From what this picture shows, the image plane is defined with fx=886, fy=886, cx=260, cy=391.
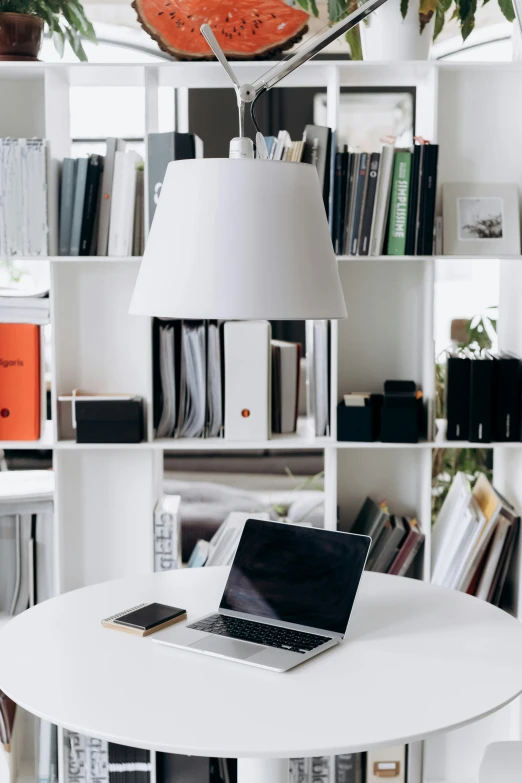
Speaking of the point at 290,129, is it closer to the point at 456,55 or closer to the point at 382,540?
the point at 456,55

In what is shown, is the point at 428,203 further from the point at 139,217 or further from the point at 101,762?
the point at 101,762

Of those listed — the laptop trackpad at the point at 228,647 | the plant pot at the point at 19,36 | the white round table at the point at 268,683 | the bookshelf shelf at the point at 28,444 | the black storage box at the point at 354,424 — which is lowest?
the white round table at the point at 268,683

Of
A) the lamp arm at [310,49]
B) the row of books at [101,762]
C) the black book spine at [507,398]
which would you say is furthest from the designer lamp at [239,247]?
the row of books at [101,762]

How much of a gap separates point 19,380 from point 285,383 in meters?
0.71

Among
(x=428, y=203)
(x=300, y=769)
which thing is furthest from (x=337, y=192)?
(x=300, y=769)

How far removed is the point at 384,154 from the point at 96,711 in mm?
1549

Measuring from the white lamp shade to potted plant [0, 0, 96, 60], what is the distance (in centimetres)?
129

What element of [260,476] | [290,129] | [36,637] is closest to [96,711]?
[36,637]

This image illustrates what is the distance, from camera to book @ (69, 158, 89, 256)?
229 cm

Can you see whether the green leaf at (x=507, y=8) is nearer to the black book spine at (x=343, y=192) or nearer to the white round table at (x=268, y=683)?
the black book spine at (x=343, y=192)

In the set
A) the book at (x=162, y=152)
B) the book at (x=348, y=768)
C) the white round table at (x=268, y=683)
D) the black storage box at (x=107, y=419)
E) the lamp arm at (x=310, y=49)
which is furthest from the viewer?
the book at (x=348, y=768)

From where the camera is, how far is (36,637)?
1.55m

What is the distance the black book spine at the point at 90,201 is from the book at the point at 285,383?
56cm

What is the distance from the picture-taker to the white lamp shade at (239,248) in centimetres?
123
